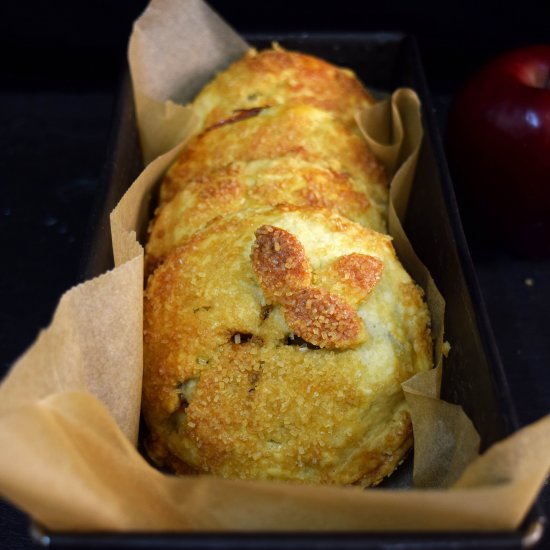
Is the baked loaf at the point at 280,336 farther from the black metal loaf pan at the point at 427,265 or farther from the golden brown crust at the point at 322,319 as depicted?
the black metal loaf pan at the point at 427,265

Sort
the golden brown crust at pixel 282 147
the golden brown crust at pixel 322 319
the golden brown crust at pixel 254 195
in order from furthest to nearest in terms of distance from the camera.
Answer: the golden brown crust at pixel 282 147, the golden brown crust at pixel 254 195, the golden brown crust at pixel 322 319

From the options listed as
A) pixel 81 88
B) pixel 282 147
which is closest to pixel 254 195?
pixel 282 147

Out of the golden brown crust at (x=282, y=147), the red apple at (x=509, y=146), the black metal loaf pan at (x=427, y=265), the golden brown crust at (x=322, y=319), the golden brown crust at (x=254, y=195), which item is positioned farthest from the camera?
the red apple at (x=509, y=146)

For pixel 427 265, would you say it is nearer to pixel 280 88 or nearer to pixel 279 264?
pixel 279 264

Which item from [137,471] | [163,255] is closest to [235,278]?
[163,255]

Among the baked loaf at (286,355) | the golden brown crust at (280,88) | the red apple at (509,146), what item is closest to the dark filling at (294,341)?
the baked loaf at (286,355)

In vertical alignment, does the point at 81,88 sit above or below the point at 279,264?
below
